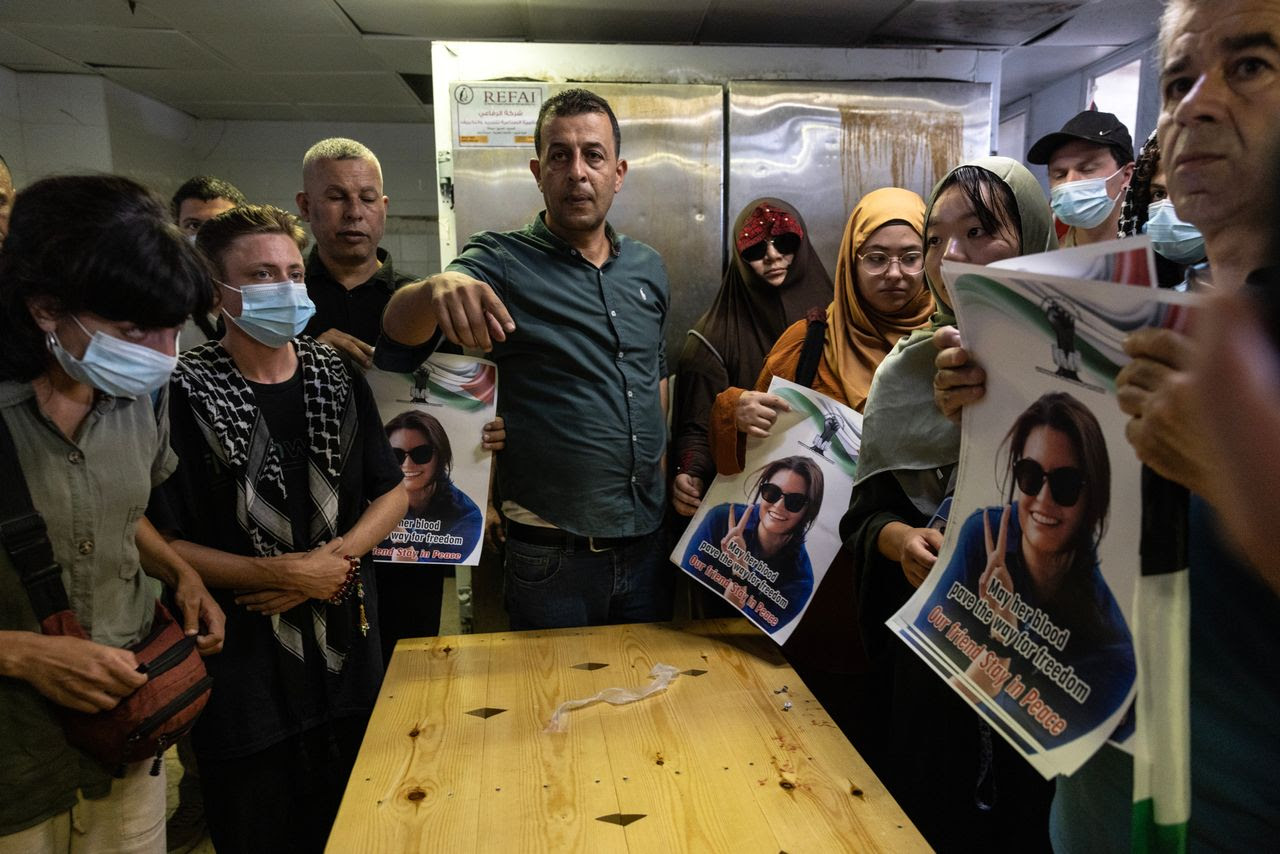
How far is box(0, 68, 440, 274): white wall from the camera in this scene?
4875mm

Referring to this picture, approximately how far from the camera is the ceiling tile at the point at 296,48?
4.09 m

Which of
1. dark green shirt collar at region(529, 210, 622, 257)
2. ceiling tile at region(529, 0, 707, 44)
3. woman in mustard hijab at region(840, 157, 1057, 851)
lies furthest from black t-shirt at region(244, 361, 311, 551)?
ceiling tile at region(529, 0, 707, 44)

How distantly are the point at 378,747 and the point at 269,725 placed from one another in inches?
16.9

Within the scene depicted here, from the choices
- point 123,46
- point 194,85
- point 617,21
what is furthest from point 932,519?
point 194,85

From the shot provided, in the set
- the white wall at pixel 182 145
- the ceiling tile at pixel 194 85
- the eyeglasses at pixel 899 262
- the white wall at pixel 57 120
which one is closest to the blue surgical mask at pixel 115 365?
the eyeglasses at pixel 899 262

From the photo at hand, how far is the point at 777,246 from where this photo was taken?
248cm

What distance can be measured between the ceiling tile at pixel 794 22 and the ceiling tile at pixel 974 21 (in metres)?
0.11

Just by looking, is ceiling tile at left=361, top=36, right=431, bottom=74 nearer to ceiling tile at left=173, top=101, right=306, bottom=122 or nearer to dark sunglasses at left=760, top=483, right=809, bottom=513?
ceiling tile at left=173, top=101, right=306, bottom=122

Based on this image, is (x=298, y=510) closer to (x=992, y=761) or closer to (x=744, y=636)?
(x=744, y=636)

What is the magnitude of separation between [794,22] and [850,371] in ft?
7.91

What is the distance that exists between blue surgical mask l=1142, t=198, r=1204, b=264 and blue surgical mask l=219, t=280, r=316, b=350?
6.28 ft

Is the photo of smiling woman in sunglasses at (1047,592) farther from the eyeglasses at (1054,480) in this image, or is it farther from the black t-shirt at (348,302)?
the black t-shirt at (348,302)

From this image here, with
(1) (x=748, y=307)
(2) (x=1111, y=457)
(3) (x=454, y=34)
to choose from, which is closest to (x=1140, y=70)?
(1) (x=748, y=307)

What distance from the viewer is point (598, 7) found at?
134 inches
